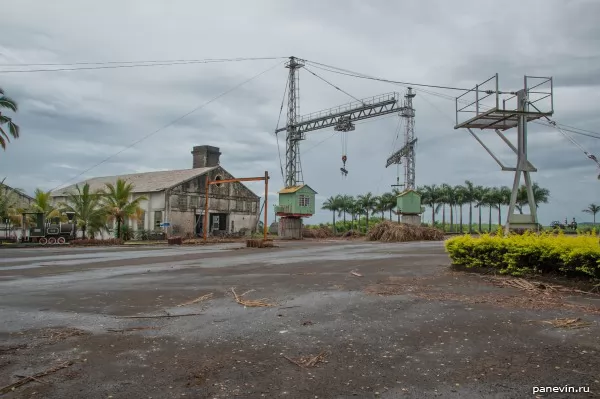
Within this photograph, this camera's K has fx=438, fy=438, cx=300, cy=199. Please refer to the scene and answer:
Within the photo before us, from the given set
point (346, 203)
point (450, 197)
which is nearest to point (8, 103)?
point (346, 203)

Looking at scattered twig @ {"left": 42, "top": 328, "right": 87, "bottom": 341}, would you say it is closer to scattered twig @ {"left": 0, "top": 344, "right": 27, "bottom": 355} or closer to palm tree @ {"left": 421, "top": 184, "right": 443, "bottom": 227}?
scattered twig @ {"left": 0, "top": 344, "right": 27, "bottom": 355}

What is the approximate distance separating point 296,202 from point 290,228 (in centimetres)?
265

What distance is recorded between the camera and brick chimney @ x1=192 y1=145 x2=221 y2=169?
160ft

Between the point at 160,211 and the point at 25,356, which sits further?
the point at 160,211

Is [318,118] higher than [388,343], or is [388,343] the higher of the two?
[318,118]

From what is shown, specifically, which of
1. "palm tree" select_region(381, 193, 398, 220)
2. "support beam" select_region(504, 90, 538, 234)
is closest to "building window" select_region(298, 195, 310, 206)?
"palm tree" select_region(381, 193, 398, 220)

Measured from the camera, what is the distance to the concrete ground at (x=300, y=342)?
3.92m

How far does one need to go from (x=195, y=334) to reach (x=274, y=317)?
4.25 feet

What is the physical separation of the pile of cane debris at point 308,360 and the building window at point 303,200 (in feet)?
120

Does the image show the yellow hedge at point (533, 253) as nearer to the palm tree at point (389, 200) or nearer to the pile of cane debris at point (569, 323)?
the pile of cane debris at point (569, 323)

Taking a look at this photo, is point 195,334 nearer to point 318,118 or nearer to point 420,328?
point 420,328

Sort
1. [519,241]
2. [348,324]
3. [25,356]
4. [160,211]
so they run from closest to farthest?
[25,356] → [348,324] → [519,241] → [160,211]

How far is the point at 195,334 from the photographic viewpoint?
5578 millimetres

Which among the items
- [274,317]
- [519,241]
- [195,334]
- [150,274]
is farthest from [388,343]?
[150,274]
